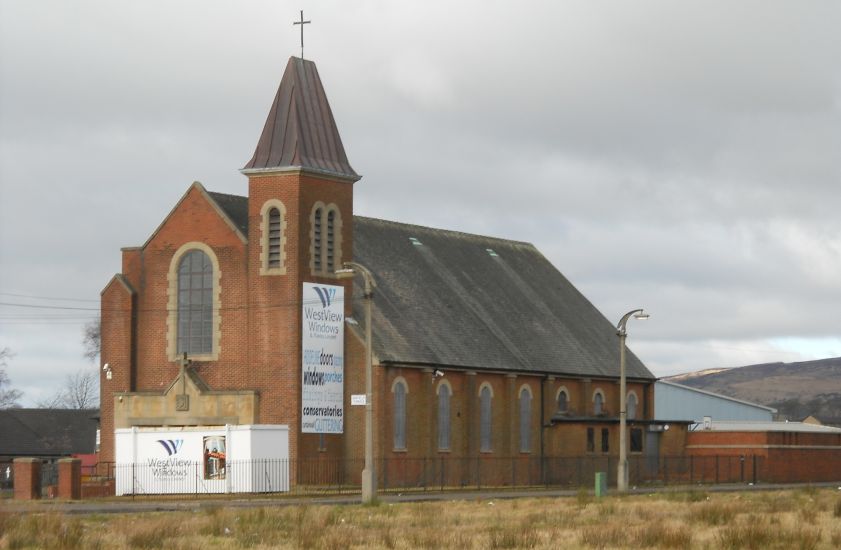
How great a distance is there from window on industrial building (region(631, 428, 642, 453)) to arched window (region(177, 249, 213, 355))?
21.8m

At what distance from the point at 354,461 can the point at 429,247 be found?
16.6 metres

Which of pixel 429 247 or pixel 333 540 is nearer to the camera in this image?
pixel 333 540

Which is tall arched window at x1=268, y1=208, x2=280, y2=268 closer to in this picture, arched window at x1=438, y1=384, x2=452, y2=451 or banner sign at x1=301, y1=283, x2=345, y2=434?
banner sign at x1=301, y1=283, x2=345, y2=434

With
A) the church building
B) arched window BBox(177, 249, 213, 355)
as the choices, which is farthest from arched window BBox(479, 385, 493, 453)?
arched window BBox(177, 249, 213, 355)

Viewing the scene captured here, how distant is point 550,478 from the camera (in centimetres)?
7294

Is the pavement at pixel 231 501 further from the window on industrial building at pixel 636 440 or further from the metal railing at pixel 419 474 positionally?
the window on industrial building at pixel 636 440

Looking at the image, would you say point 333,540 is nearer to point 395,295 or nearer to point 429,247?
point 395,295

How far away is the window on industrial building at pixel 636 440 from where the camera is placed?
77062 mm

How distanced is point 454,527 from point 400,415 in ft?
90.5

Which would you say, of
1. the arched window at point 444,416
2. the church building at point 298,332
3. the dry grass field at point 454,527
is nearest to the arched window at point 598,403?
the church building at point 298,332

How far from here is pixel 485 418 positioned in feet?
233

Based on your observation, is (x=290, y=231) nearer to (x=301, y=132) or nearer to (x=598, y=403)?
(x=301, y=132)

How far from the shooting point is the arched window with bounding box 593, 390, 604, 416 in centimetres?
7883

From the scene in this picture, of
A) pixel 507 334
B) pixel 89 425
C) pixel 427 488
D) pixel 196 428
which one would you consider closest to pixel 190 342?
pixel 196 428
